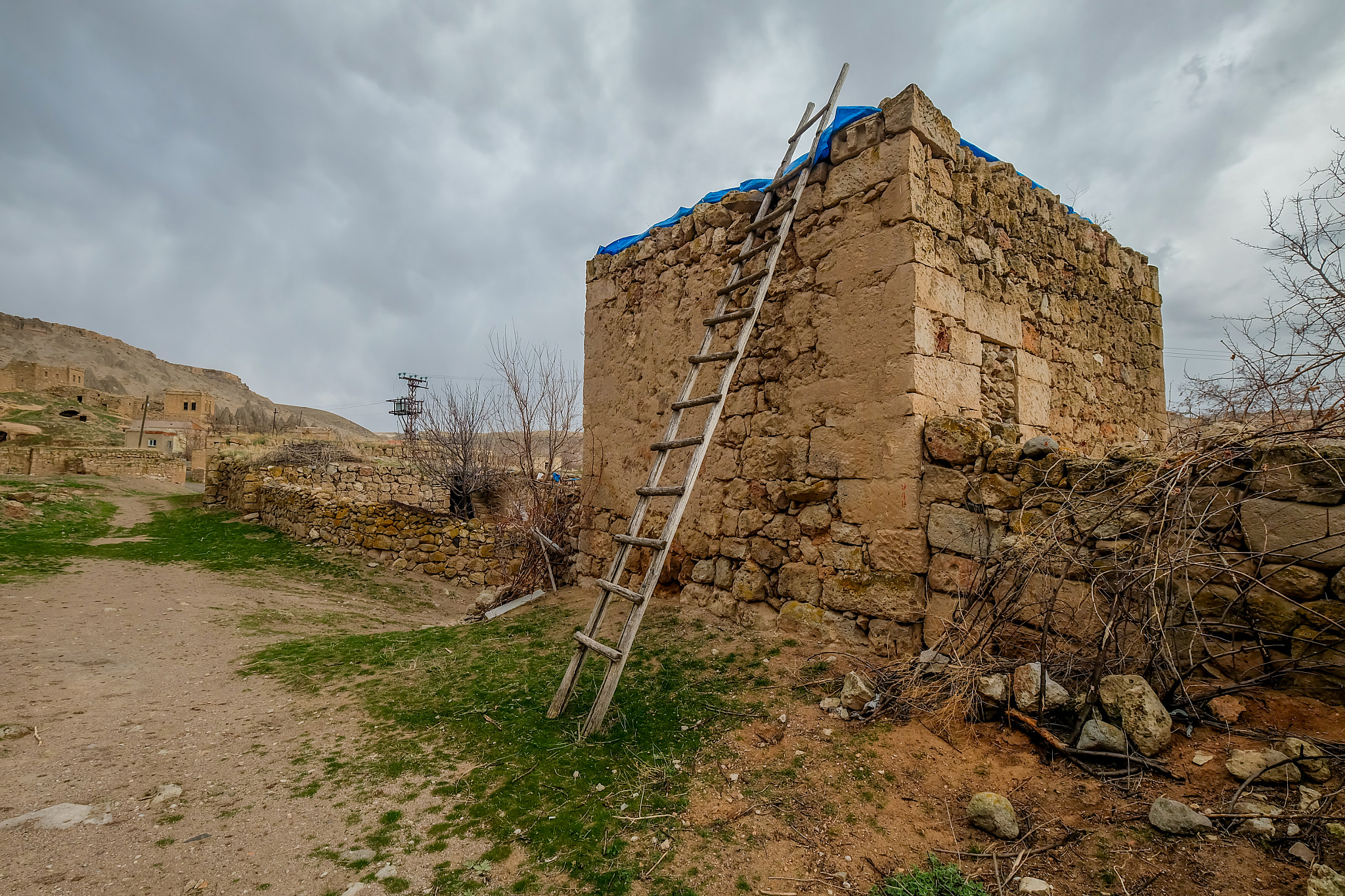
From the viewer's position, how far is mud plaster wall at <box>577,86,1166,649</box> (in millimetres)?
3551

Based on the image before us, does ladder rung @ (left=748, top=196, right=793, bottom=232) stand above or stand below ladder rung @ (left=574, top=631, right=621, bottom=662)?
above

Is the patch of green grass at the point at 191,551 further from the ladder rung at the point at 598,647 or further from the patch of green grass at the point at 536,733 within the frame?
the ladder rung at the point at 598,647

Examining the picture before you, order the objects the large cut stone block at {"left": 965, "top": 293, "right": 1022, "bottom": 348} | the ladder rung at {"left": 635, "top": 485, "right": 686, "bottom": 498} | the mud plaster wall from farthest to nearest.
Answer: the large cut stone block at {"left": 965, "top": 293, "right": 1022, "bottom": 348}, the mud plaster wall, the ladder rung at {"left": 635, "top": 485, "right": 686, "bottom": 498}

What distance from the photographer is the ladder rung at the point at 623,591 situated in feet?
9.75

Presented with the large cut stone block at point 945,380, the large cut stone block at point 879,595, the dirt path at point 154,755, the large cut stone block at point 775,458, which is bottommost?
the dirt path at point 154,755

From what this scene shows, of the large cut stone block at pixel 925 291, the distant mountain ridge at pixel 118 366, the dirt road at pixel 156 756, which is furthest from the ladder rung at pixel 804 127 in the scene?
the distant mountain ridge at pixel 118 366

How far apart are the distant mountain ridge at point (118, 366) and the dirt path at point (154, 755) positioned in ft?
133

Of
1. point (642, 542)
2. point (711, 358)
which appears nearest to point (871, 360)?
point (711, 358)

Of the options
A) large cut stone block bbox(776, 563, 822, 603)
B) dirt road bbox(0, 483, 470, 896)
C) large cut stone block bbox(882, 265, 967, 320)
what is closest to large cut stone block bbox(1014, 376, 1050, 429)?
large cut stone block bbox(882, 265, 967, 320)

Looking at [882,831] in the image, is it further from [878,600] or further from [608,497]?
[608,497]

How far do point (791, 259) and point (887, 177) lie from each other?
30.6 inches

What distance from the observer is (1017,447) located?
123 inches

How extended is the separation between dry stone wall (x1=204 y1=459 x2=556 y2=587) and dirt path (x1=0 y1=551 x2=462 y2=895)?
2.86 metres

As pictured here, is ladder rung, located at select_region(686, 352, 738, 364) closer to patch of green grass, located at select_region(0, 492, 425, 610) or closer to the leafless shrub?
the leafless shrub
